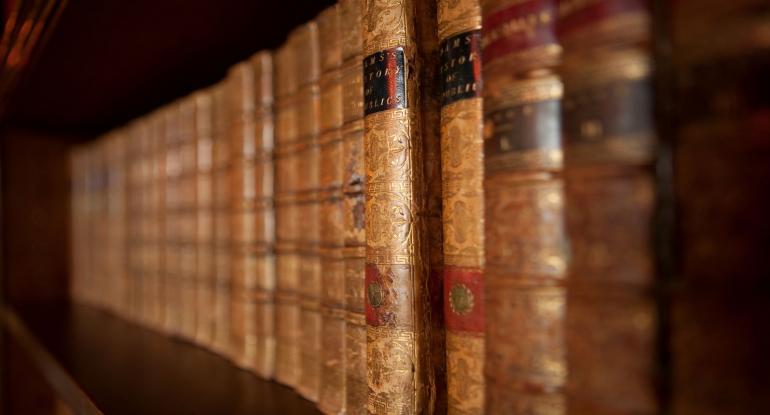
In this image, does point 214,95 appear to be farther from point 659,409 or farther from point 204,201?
point 659,409

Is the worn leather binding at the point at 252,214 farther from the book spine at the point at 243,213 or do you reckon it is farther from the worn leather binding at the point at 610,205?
the worn leather binding at the point at 610,205

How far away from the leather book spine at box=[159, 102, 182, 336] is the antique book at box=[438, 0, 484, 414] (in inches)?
36.4

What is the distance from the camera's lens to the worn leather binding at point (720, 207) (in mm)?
346

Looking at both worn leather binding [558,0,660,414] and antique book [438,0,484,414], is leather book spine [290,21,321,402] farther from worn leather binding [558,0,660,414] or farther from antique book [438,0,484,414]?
worn leather binding [558,0,660,414]

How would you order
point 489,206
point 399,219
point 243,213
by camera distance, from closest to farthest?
point 489,206, point 399,219, point 243,213

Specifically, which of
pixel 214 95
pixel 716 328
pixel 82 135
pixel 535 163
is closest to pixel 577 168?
pixel 535 163

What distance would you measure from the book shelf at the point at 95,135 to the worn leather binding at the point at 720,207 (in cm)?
57

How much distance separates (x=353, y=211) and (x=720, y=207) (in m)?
0.44

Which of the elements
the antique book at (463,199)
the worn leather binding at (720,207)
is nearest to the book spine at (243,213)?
the antique book at (463,199)

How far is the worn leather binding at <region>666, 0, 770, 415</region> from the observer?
346 millimetres

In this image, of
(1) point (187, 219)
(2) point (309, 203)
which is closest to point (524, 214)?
(2) point (309, 203)

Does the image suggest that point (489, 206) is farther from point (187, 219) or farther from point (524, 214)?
point (187, 219)

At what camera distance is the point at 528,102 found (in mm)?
456

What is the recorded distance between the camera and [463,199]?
580mm
